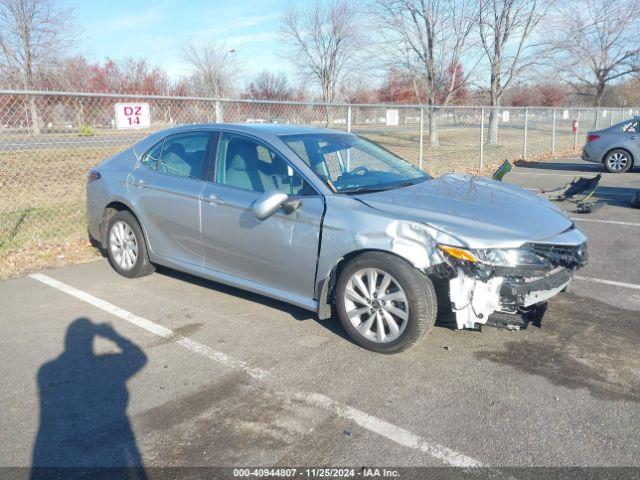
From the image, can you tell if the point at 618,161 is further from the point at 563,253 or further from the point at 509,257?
the point at 509,257

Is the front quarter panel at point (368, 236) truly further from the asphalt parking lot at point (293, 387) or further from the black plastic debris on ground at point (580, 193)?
the black plastic debris on ground at point (580, 193)

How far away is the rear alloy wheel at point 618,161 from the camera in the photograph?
47.1 feet

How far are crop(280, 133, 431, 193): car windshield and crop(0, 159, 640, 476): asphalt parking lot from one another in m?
1.17

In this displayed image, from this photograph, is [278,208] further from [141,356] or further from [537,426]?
[537,426]

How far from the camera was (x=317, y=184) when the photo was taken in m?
4.18

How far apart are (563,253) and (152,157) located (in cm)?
388

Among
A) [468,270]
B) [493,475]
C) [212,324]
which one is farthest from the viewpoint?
[212,324]

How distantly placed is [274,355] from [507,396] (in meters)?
1.59

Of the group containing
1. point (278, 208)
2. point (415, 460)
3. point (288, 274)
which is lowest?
point (415, 460)

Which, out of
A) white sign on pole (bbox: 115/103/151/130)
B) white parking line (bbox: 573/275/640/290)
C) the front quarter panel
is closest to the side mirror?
the front quarter panel

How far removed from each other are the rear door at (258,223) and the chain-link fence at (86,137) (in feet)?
9.30

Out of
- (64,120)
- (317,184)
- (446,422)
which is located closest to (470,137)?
(64,120)

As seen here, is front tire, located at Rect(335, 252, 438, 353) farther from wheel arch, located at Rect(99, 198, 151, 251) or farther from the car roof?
wheel arch, located at Rect(99, 198, 151, 251)

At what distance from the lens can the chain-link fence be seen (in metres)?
7.43
